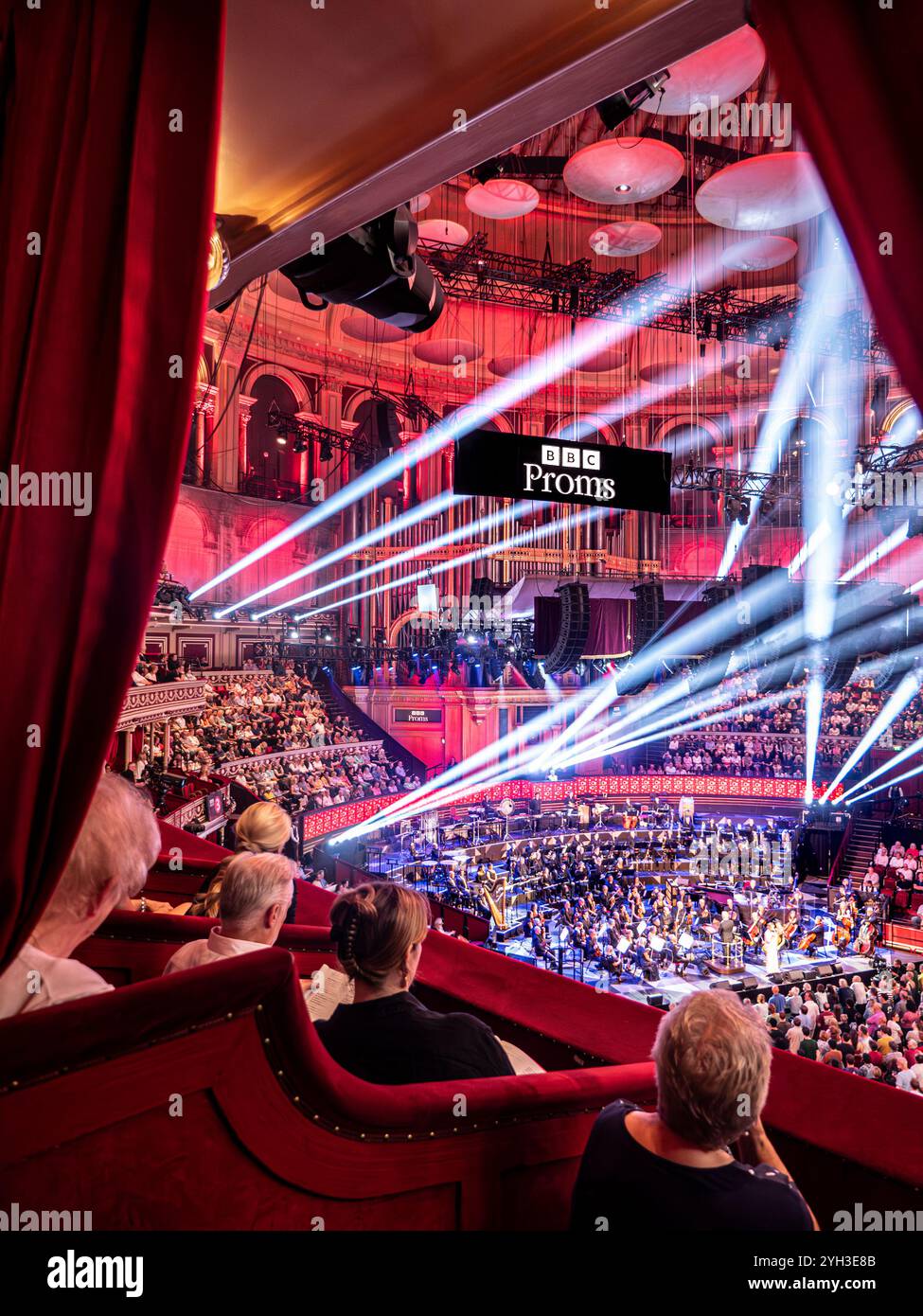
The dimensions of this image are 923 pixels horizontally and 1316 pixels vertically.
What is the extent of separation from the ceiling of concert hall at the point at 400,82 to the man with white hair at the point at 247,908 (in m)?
3.44

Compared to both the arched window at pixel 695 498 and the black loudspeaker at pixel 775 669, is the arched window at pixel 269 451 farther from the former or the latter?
the black loudspeaker at pixel 775 669

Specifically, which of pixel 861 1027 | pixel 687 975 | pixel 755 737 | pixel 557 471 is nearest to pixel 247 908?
pixel 557 471

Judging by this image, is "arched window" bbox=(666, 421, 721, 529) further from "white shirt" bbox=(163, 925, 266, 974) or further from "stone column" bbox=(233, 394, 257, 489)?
"white shirt" bbox=(163, 925, 266, 974)

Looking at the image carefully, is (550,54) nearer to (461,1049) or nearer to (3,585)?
(3,585)

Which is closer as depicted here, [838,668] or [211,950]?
[211,950]

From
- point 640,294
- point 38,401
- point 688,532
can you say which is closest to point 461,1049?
point 38,401

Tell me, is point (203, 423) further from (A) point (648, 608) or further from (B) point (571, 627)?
(A) point (648, 608)

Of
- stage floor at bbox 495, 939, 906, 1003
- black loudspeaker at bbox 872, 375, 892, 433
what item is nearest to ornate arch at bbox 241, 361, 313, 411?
black loudspeaker at bbox 872, 375, 892, 433

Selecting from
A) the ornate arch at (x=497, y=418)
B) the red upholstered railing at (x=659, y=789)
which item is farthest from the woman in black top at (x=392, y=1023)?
the ornate arch at (x=497, y=418)

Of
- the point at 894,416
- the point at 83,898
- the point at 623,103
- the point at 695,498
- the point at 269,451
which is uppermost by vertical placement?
the point at 894,416

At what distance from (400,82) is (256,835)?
3.58 metres

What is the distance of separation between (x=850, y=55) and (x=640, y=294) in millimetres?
18067

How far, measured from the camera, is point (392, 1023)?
244 cm

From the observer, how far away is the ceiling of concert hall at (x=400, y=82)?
3.30 m
